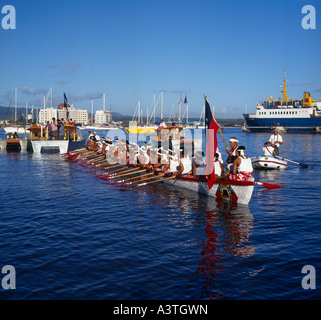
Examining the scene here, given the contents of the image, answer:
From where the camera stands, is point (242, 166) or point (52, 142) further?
point (52, 142)

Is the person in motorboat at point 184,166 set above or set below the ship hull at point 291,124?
below

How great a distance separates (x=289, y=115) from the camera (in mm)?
108875

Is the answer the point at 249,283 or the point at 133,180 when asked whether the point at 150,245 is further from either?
the point at 133,180

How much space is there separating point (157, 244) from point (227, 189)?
644 centimetres

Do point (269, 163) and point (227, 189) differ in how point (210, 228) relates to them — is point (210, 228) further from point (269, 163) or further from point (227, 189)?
point (269, 163)

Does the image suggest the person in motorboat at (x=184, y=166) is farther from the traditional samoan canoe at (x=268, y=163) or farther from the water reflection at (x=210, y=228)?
the traditional samoan canoe at (x=268, y=163)

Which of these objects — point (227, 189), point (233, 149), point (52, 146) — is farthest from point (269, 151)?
point (52, 146)

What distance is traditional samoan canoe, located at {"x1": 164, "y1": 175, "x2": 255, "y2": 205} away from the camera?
16.2 metres

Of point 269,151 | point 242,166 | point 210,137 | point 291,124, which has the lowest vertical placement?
point 242,166

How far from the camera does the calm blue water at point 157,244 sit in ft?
28.6

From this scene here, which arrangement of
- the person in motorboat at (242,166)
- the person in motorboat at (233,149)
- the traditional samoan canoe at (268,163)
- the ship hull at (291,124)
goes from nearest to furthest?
the person in motorboat at (242,166) → the person in motorboat at (233,149) → the traditional samoan canoe at (268,163) → the ship hull at (291,124)

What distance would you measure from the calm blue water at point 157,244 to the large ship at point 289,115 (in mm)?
94515

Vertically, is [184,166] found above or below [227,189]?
above


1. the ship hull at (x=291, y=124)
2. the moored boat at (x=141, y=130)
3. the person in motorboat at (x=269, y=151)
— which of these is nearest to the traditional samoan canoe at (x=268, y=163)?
the person in motorboat at (x=269, y=151)
